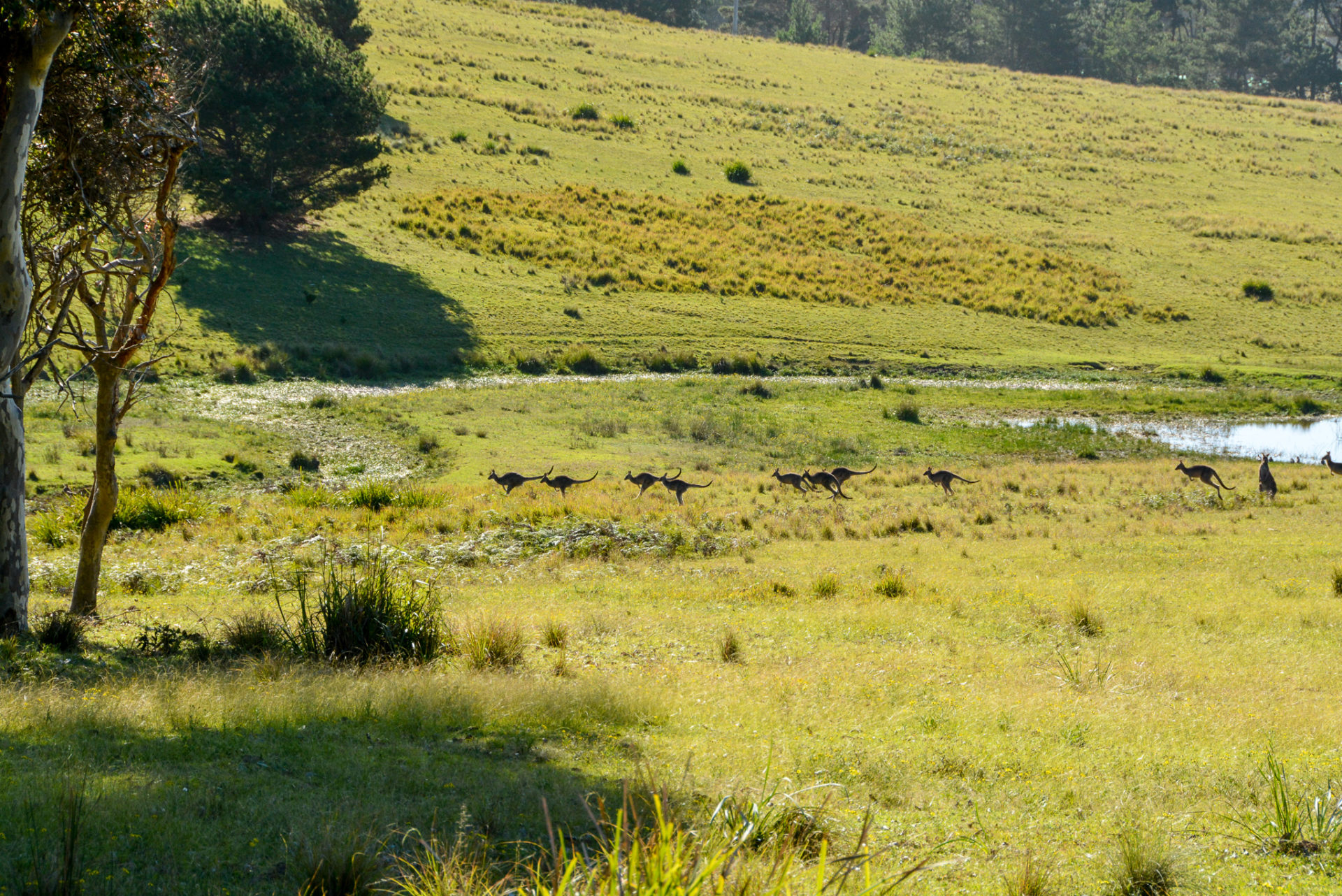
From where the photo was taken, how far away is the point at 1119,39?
118 m

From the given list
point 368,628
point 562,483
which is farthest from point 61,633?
point 562,483

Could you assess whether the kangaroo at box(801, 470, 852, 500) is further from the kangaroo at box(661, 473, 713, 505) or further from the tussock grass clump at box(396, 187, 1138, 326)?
the tussock grass clump at box(396, 187, 1138, 326)

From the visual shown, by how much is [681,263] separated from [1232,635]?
42.3 meters

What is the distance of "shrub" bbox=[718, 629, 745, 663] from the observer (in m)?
10.8

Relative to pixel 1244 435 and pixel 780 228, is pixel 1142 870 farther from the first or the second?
pixel 780 228

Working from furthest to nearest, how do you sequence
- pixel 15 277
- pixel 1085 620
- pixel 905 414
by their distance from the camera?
pixel 905 414, pixel 1085 620, pixel 15 277

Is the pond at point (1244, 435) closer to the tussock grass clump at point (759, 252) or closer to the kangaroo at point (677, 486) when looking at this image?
the tussock grass clump at point (759, 252)

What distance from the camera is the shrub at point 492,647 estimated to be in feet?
33.3

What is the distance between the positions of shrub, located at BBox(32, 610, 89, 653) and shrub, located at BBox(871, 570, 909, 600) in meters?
9.87

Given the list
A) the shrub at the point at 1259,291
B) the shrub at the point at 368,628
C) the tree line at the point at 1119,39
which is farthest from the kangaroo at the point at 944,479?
the tree line at the point at 1119,39

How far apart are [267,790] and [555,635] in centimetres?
514

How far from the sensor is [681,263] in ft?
172

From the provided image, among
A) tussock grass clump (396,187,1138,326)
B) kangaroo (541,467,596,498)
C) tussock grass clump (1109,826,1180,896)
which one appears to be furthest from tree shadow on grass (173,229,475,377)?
tussock grass clump (1109,826,1180,896)

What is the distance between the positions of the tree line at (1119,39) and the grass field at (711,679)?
357 ft
